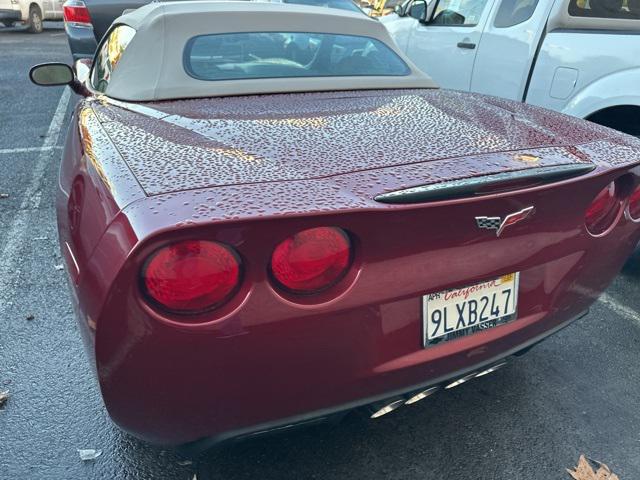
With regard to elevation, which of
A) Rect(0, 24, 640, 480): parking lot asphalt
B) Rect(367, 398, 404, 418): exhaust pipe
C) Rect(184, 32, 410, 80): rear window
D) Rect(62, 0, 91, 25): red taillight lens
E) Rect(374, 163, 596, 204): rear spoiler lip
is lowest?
Rect(0, 24, 640, 480): parking lot asphalt

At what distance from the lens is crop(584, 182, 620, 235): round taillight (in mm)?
2043

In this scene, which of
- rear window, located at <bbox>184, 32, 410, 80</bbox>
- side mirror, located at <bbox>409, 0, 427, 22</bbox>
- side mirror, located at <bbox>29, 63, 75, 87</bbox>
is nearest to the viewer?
rear window, located at <bbox>184, 32, 410, 80</bbox>

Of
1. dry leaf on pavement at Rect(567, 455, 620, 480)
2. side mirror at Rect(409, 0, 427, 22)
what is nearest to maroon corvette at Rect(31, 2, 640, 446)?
dry leaf on pavement at Rect(567, 455, 620, 480)

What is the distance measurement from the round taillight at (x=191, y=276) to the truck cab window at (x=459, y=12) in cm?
386

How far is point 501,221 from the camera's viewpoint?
1.72m

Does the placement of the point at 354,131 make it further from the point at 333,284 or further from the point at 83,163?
the point at 83,163

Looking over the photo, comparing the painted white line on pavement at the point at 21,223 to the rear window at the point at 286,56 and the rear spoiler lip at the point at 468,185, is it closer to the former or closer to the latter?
the rear window at the point at 286,56

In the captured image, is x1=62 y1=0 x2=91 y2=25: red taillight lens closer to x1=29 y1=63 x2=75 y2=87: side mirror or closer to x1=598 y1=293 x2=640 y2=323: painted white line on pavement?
x1=29 y1=63 x2=75 y2=87: side mirror

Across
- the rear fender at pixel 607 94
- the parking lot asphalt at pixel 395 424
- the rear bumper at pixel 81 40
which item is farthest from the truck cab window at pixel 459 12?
the rear bumper at pixel 81 40

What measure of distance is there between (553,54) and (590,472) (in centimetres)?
274

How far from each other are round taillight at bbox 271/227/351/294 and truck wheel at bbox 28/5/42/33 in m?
17.3

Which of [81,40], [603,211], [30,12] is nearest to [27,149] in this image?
[81,40]

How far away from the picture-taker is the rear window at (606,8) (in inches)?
146

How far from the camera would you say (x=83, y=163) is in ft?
6.42
